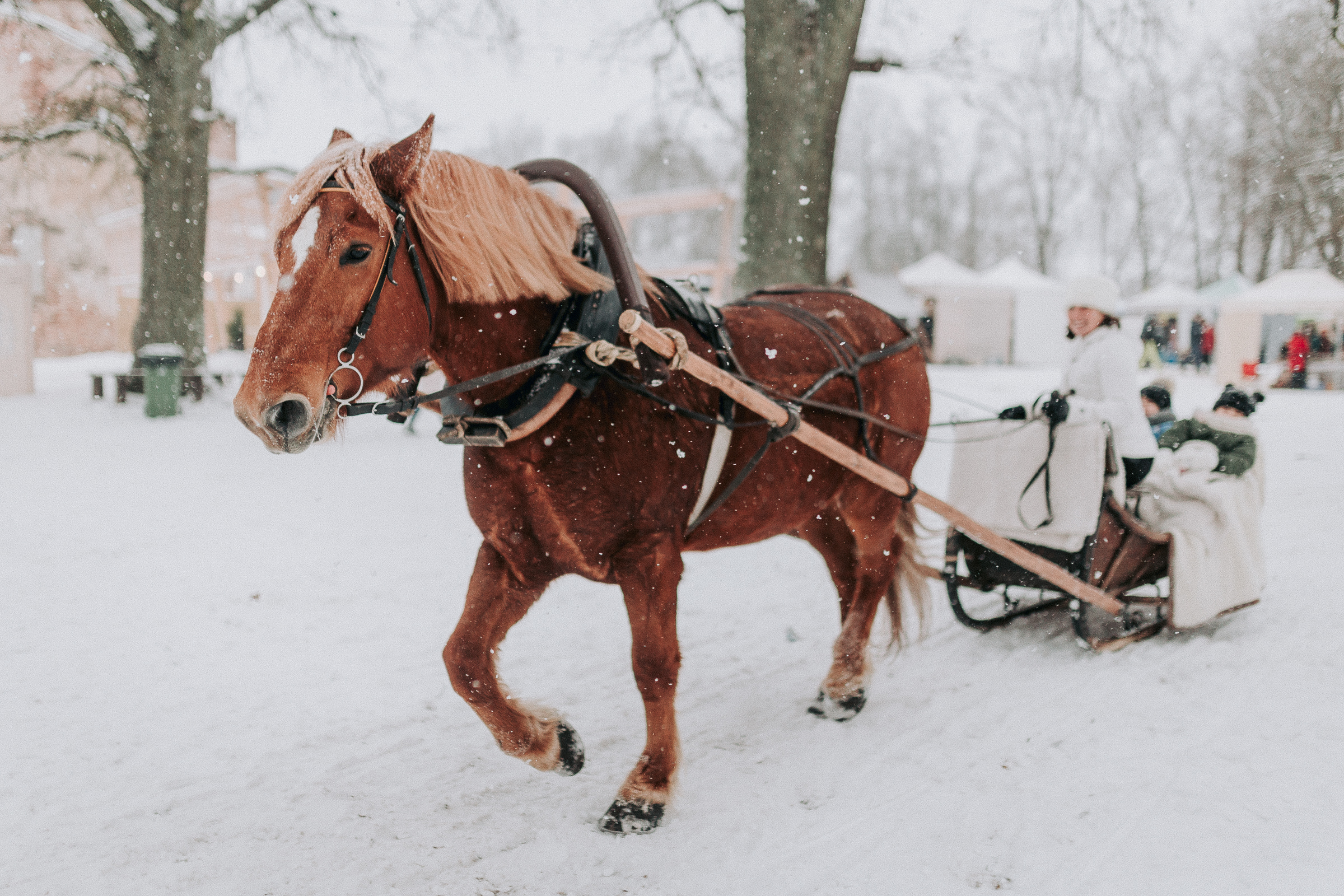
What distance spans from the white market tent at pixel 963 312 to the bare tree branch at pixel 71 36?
1974cm

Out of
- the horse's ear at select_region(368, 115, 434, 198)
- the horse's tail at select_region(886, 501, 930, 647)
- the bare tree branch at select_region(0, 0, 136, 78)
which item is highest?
the bare tree branch at select_region(0, 0, 136, 78)

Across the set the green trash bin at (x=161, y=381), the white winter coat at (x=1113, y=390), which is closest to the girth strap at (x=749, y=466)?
the white winter coat at (x=1113, y=390)

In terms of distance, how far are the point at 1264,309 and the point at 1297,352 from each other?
1006 mm

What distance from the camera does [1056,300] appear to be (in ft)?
83.5

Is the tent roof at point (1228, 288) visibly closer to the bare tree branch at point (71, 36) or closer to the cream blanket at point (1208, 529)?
the cream blanket at point (1208, 529)

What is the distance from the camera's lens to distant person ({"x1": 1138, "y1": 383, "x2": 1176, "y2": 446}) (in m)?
5.41

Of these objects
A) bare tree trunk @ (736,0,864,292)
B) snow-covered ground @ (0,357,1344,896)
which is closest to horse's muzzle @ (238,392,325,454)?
snow-covered ground @ (0,357,1344,896)

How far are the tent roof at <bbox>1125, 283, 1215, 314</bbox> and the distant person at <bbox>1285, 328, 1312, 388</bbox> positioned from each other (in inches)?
273

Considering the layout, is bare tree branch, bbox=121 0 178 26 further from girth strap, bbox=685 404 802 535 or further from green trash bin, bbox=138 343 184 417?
girth strap, bbox=685 404 802 535

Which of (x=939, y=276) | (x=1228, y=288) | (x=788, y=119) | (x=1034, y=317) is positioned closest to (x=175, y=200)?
(x=788, y=119)

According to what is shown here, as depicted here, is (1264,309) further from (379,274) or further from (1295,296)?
(379,274)

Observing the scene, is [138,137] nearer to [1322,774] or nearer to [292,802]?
[292,802]

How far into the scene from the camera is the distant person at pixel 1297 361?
16.1 metres

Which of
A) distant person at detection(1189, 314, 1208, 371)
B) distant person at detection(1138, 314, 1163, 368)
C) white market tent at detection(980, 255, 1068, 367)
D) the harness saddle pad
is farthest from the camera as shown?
white market tent at detection(980, 255, 1068, 367)
